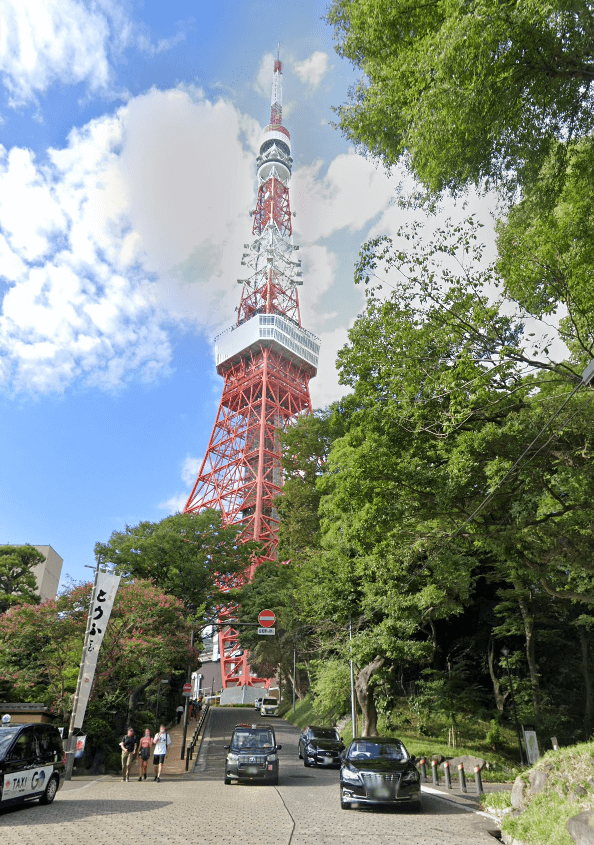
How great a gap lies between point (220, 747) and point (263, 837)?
21.1 m

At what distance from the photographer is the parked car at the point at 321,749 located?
785 inches

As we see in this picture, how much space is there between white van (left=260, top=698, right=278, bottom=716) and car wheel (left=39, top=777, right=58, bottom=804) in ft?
117

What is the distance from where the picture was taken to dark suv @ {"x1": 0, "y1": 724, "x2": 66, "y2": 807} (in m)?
9.78

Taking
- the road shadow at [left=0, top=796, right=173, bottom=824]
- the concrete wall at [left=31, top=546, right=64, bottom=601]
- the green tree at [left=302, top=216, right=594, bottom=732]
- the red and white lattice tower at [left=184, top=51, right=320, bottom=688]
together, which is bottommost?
the road shadow at [left=0, top=796, right=173, bottom=824]

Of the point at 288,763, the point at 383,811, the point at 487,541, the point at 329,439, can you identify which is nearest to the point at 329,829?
the point at 383,811

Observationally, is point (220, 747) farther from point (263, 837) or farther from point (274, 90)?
point (274, 90)

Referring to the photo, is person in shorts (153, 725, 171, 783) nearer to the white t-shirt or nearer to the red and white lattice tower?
the white t-shirt

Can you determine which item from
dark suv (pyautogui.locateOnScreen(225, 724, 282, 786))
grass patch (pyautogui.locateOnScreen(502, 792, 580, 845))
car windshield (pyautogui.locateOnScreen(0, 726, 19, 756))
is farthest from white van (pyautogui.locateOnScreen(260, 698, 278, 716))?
grass patch (pyautogui.locateOnScreen(502, 792, 580, 845))

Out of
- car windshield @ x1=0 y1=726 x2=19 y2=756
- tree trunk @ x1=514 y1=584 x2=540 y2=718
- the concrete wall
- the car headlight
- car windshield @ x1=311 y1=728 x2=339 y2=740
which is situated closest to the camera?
car windshield @ x1=0 y1=726 x2=19 y2=756

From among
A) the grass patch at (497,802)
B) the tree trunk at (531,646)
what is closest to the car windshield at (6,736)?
the grass patch at (497,802)

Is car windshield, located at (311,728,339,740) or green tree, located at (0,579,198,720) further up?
green tree, located at (0,579,198,720)

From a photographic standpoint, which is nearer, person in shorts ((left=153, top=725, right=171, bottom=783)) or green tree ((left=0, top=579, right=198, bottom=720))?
person in shorts ((left=153, top=725, right=171, bottom=783))

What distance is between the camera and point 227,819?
9.36 meters

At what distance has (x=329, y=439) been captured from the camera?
30.7 meters
